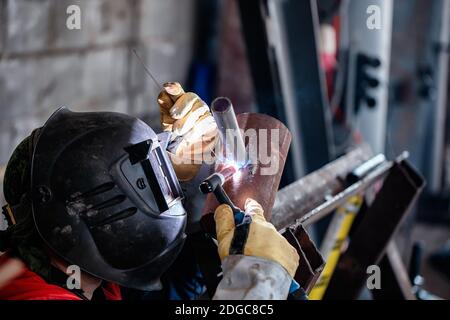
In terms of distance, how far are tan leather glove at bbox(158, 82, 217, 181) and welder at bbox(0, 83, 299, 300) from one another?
1.8 inches

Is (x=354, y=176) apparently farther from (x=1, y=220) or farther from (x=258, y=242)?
(x=1, y=220)

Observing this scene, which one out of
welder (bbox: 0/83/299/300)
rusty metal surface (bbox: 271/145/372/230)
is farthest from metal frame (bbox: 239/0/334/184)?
welder (bbox: 0/83/299/300)

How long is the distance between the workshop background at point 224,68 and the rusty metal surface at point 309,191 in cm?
75

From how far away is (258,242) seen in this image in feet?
→ 5.09

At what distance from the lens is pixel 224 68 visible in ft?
22.3

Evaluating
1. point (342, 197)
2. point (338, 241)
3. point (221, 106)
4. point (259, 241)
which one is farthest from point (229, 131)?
point (338, 241)

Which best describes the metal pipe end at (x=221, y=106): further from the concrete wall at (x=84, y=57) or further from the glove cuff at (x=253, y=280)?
the concrete wall at (x=84, y=57)

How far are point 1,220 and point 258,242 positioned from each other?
59.3 inches

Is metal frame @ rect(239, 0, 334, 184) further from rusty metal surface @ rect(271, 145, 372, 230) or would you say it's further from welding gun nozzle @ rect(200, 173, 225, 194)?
welding gun nozzle @ rect(200, 173, 225, 194)

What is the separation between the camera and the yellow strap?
2719 mm

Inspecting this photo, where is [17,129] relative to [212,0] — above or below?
below
